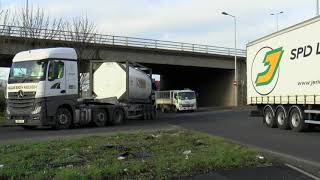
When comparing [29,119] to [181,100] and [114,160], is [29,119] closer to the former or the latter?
[114,160]

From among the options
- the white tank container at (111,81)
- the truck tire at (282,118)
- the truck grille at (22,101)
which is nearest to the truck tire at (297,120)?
the truck tire at (282,118)

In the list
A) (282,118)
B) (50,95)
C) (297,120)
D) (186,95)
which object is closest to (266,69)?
(282,118)

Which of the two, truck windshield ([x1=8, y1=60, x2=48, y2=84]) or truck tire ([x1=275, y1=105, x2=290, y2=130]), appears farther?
truck windshield ([x1=8, y1=60, x2=48, y2=84])

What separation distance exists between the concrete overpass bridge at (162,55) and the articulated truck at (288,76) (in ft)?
48.1

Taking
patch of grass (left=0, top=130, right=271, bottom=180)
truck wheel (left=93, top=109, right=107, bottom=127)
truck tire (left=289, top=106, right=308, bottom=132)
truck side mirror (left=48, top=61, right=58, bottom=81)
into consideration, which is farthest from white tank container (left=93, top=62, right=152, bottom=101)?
patch of grass (left=0, top=130, right=271, bottom=180)

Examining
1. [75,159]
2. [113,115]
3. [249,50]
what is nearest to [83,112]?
[113,115]

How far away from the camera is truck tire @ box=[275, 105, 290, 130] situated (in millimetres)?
23938

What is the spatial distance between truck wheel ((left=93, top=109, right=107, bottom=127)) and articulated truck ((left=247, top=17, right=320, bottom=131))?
7.81 metres

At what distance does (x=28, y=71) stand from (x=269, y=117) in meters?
11.5

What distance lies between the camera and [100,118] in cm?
2889

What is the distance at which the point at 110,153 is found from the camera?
12.9 m

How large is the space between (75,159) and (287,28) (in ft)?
47.7

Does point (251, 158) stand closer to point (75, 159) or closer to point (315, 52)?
point (75, 159)

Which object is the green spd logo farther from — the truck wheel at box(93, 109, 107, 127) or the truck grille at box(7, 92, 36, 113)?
the truck grille at box(7, 92, 36, 113)
